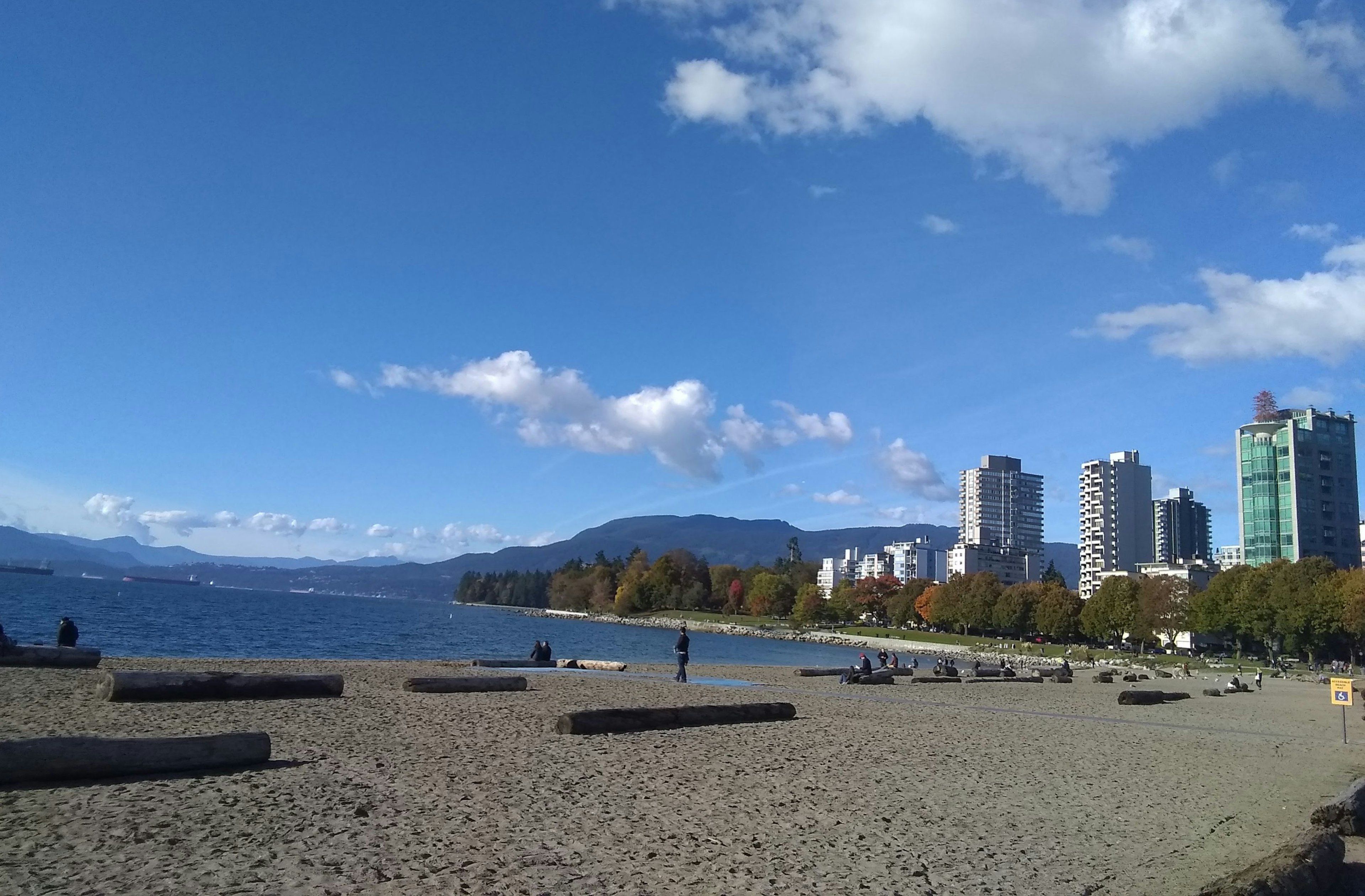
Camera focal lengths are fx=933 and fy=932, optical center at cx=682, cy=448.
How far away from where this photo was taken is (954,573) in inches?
6216

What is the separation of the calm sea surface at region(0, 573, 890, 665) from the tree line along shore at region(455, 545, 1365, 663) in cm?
2338

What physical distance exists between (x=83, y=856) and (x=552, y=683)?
1994 centimetres

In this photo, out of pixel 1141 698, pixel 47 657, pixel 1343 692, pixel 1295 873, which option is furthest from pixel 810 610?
pixel 1295 873

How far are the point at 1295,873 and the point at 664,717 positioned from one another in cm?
1056

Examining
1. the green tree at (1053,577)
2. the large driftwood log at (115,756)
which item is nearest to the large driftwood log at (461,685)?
the large driftwood log at (115,756)

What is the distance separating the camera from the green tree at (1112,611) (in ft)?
329

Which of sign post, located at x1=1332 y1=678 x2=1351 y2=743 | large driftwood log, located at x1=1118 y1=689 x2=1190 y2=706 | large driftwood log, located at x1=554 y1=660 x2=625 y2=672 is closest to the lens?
sign post, located at x1=1332 y1=678 x2=1351 y2=743

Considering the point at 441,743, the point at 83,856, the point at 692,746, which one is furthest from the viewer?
the point at 692,746

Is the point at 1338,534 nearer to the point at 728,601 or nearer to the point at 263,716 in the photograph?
the point at 728,601

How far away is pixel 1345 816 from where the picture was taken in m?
11.6

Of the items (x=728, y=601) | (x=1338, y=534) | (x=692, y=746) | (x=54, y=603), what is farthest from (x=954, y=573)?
(x=692, y=746)

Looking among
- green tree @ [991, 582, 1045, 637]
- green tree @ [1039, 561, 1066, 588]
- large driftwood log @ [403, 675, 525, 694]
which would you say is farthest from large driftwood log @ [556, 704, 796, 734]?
green tree @ [1039, 561, 1066, 588]

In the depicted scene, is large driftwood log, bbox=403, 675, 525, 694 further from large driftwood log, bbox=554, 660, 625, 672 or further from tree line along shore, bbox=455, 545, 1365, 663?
tree line along shore, bbox=455, 545, 1365, 663

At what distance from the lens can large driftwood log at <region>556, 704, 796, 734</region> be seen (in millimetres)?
15430
